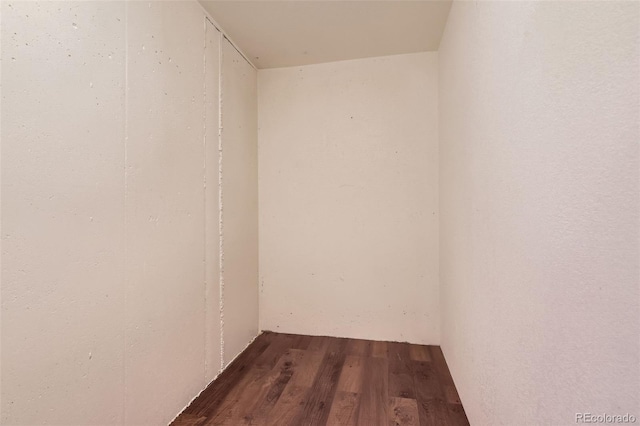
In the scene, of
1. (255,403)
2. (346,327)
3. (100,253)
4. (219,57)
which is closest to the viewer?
(100,253)

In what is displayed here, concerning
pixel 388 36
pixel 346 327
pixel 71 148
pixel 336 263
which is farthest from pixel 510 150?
pixel 346 327

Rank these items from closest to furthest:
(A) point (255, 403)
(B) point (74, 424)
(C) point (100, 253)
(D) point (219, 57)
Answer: (B) point (74, 424) → (C) point (100, 253) → (A) point (255, 403) → (D) point (219, 57)

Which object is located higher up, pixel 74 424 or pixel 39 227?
pixel 39 227

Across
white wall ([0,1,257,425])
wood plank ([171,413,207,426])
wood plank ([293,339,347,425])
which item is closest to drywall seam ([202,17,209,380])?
white wall ([0,1,257,425])

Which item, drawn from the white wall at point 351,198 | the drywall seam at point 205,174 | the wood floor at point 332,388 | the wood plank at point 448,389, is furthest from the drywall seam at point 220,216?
the wood plank at point 448,389

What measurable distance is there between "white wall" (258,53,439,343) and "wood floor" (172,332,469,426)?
281 mm

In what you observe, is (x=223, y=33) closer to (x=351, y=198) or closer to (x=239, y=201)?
(x=239, y=201)

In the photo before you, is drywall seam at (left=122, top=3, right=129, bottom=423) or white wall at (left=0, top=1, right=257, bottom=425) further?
drywall seam at (left=122, top=3, right=129, bottom=423)

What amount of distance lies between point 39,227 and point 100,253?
0.78 feet

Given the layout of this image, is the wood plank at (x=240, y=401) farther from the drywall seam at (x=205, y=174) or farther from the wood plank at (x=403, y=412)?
the wood plank at (x=403, y=412)

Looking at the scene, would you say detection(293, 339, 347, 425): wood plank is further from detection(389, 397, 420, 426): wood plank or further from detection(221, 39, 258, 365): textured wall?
detection(221, 39, 258, 365): textured wall

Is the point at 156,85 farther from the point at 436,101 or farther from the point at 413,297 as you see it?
the point at 413,297

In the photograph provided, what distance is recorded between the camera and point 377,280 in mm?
2506

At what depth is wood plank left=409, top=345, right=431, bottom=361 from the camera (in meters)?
2.21
